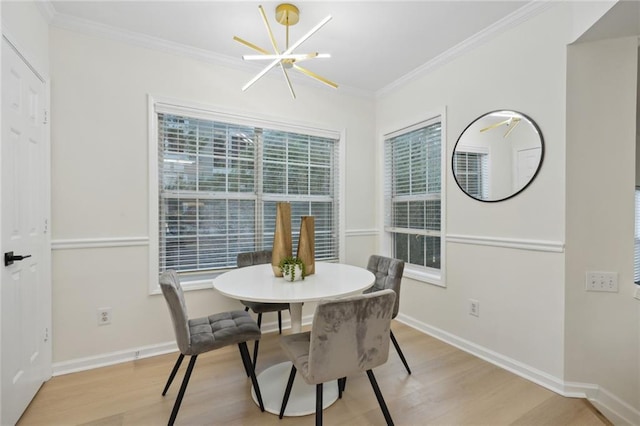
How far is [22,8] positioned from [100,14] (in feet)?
1.62

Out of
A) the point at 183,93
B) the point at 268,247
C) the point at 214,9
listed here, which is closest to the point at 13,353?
the point at 268,247

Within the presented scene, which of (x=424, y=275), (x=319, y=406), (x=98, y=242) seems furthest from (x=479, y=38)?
(x=98, y=242)

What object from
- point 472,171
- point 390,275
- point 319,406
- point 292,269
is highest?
point 472,171

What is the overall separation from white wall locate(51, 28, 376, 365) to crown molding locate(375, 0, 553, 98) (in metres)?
1.97

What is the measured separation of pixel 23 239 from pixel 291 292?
1671 millimetres

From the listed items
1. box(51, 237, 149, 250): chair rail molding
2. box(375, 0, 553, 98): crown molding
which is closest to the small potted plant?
box(51, 237, 149, 250): chair rail molding

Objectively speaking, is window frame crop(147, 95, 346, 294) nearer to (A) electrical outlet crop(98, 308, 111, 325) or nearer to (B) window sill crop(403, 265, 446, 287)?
(A) electrical outlet crop(98, 308, 111, 325)

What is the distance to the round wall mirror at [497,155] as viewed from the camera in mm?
2193

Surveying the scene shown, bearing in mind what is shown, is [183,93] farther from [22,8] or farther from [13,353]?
[13,353]

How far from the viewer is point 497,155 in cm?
241

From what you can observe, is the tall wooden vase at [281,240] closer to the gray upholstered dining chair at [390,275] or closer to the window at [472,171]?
the gray upholstered dining chair at [390,275]

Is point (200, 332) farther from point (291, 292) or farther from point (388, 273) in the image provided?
point (388, 273)

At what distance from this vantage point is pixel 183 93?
2.68 meters

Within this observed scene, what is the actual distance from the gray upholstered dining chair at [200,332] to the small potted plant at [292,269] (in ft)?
1.26
